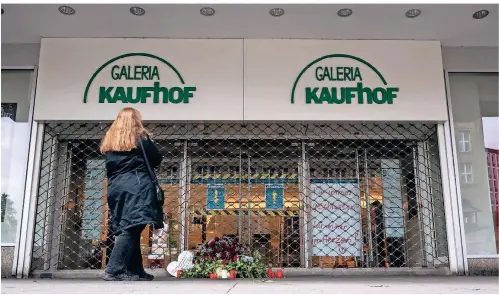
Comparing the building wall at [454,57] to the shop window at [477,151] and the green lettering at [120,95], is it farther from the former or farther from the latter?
the green lettering at [120,95]

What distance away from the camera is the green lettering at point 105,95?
601 cm

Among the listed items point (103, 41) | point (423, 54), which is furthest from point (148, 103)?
point (423, 54)

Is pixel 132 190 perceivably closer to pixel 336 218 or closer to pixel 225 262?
pixel 225 262

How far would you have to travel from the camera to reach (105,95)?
19.7ft

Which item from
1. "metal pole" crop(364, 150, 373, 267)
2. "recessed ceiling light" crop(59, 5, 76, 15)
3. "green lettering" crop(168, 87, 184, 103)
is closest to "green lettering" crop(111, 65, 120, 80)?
"green lettering" crop(168, 87, 184, 103)

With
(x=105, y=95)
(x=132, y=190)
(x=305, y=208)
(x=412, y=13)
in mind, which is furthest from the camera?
(x=305, y=208)

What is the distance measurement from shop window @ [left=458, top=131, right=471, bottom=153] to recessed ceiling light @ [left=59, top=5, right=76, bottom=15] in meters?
5.06

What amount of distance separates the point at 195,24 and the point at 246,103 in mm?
1143

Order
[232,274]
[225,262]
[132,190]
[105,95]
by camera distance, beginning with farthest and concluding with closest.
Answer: [105,95] → [225,262] → [232,274] → [132,190]

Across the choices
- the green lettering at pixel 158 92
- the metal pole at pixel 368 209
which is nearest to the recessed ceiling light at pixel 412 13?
the metal pole at pixel 368 209

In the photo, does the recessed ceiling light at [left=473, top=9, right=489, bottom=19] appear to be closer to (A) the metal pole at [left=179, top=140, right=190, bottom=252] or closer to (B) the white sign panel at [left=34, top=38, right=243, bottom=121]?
(B) the white sign panel at [left=34, top=38, right=243, bottom=121]

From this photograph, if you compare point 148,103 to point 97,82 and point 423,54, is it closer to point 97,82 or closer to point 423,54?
point 97,82

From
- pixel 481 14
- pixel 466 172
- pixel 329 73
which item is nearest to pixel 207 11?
pixel 329 73

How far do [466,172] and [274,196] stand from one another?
256 cm
